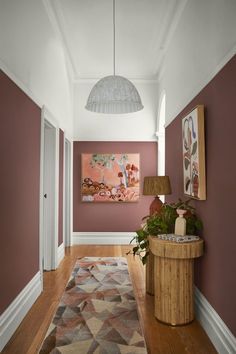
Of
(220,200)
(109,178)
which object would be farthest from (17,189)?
(109,178)

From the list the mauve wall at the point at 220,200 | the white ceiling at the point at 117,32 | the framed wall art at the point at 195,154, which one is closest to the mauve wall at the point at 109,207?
the white ceiling at the point at 117,32

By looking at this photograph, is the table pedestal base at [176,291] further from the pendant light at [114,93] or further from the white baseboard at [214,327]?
the pendant light at [114,93]

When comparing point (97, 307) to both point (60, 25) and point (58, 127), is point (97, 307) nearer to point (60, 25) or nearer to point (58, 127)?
point (58, 127)

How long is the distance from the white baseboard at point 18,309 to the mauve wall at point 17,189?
0.21ft

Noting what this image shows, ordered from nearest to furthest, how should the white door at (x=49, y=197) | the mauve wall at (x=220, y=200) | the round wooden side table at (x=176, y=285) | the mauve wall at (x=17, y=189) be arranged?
the mauve wall at (x=220, y=200), the mauve wall at (x=17, y=189), the round wooden side table at (x=176, y=285), the white door at (x=49, y=197)

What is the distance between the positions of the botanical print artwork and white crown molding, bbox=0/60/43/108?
2778 mm

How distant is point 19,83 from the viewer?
275cm

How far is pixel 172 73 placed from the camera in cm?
444

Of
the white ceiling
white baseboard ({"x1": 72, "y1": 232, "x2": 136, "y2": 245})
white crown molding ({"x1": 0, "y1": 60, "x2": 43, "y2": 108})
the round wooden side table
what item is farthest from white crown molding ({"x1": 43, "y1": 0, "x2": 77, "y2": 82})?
white baseboard ({"x1": 72, "y1": 232, "x2": 136, "y2": 245})

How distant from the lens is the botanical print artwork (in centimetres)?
618

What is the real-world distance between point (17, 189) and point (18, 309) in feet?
3.52

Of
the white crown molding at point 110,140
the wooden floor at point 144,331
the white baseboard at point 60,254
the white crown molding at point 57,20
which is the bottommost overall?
the wooden floor at point 144,331

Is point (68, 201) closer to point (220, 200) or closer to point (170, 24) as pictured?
point (170, 24)

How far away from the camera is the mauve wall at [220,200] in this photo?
2080mm
